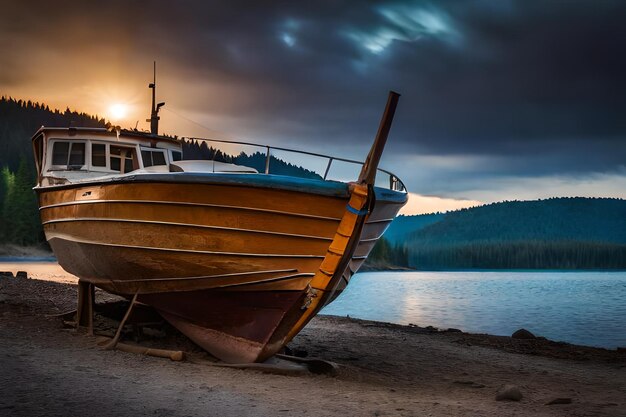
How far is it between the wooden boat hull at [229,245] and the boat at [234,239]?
→ 16 millimetres

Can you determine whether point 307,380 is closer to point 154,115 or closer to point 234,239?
point 234,239

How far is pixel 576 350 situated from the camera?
605 inches

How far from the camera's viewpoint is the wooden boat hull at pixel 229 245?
823cm

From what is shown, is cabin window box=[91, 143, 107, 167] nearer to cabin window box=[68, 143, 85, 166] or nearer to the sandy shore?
cabin window box=[68, 143, 85, 166]

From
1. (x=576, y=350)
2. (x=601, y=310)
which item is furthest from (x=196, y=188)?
(x=601, y=310)

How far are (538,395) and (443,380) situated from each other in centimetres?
153

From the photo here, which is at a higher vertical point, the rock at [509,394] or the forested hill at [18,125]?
the forested hill at [18,125]

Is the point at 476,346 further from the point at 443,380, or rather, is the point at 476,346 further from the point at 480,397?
the point at 480,397

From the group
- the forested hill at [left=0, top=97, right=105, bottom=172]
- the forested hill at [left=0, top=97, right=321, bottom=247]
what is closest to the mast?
the forested hill at [left=0, top=97, right=321, bottom=247]

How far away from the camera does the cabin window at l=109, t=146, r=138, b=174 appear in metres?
12.1

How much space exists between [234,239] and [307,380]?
7.44 ft

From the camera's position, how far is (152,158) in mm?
12570

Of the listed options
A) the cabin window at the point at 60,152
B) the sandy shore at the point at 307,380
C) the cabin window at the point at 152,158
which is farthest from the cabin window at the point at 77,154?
the sandy shore at the point at 307,380

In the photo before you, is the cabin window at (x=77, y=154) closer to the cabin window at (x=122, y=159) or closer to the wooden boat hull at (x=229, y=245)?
the cabin window at (x=122, y=159)
